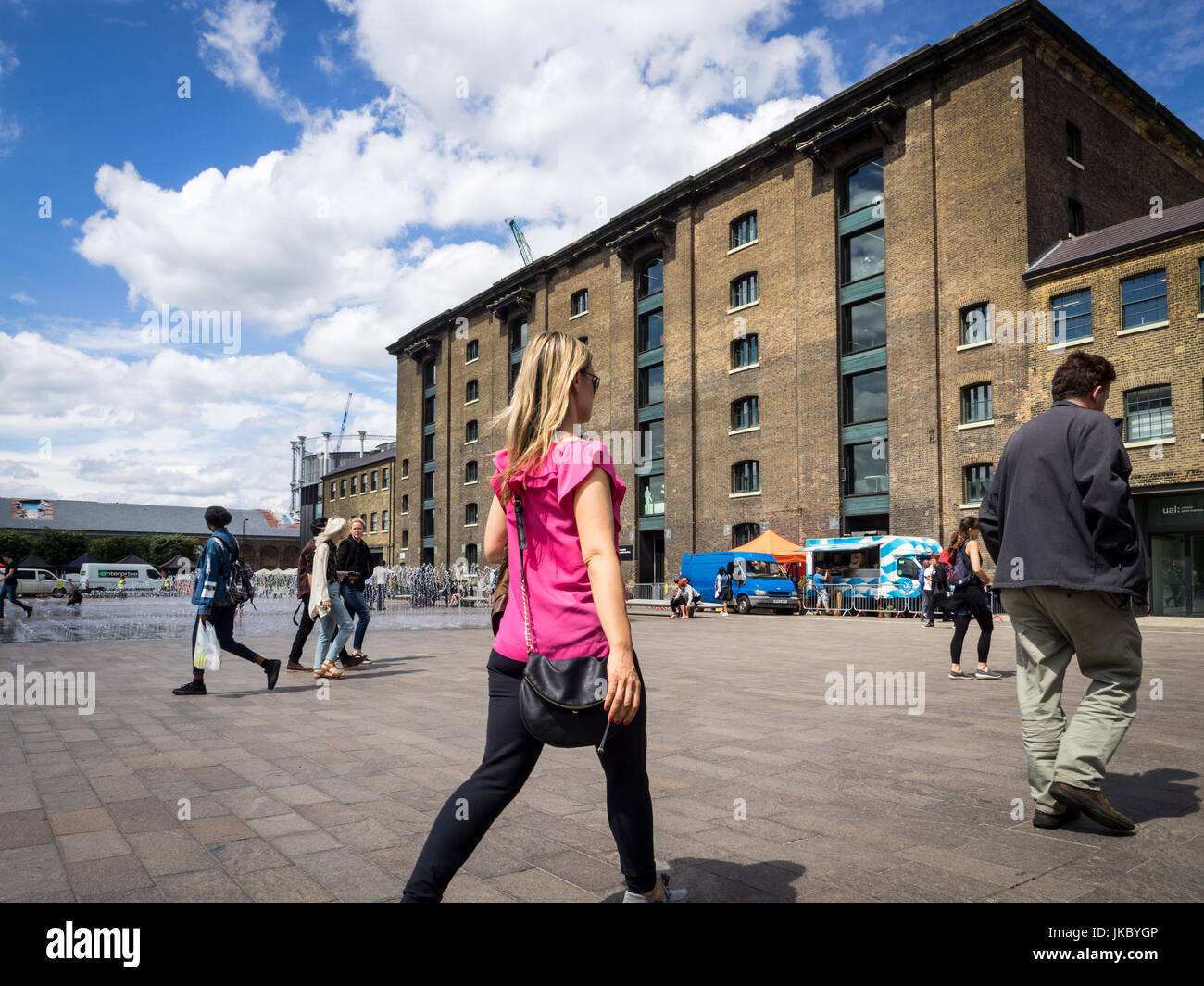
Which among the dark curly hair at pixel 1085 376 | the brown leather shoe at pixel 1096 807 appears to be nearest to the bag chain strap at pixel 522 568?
the brown leather shoe at pixel 1096 807

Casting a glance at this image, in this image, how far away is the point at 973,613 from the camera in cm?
870

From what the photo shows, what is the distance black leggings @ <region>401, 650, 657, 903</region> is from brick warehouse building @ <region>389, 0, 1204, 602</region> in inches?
970

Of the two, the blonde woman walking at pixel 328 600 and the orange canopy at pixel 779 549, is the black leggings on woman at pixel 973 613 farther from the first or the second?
the orange canopy at pixel 779 549

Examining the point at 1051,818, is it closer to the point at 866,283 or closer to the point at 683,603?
the point at 683,603

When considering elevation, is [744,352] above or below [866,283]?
below

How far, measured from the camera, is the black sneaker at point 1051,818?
146 inches

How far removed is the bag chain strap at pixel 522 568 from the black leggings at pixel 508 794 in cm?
9

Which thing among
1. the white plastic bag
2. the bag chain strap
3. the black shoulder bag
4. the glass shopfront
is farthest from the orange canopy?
the black shoulder bag

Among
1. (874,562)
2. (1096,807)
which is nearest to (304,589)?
(1096,807)

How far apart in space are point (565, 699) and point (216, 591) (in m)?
A: 6.87

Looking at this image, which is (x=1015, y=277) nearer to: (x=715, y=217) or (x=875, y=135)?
(x=875, y=135)

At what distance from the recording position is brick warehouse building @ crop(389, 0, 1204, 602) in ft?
86.4

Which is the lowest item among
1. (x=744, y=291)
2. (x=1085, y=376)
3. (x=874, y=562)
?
(x=874, y=562)
